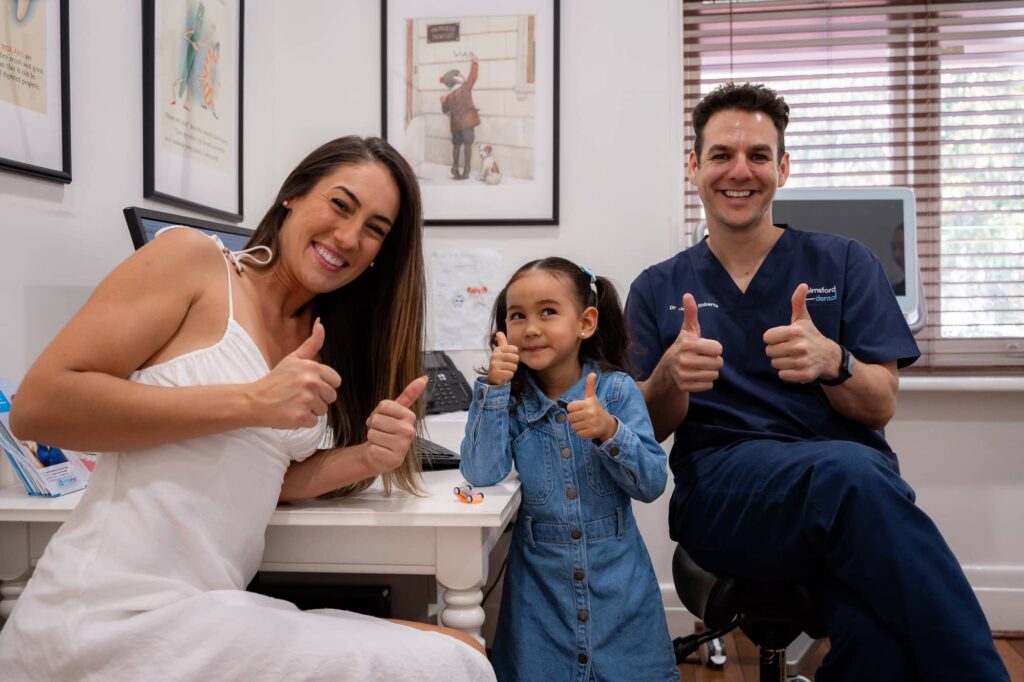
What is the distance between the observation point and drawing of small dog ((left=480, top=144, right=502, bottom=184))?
228cm

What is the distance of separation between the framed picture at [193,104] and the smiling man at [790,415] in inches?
40.8

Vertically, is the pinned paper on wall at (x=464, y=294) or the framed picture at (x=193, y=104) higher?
the framed picture at (x=193, y=104)

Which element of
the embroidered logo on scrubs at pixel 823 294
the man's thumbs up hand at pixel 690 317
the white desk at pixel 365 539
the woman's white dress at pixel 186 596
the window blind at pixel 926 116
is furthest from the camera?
the window blind at pixel 926 116

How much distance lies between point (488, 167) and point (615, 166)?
1.20 feet

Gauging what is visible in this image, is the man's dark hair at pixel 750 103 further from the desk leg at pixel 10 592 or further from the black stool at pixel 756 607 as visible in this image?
the desk leg at pixel 10 592

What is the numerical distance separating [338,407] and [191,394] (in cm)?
36

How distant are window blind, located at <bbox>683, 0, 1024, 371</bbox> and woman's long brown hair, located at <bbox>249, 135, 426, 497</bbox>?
4.63ft

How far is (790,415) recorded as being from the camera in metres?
1.46

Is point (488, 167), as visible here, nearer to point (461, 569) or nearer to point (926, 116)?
point (926, 116)

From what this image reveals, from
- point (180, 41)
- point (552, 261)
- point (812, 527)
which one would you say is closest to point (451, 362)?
point (552, 261)

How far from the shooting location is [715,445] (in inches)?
58.6

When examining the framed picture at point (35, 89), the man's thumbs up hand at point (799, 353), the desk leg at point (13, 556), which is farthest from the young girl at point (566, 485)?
the framed picture at point (35, 89)

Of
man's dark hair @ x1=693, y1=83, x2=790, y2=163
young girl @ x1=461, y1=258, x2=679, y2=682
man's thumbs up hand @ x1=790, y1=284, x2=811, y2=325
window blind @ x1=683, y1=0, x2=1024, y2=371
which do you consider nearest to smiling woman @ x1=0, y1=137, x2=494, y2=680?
young girl @ x1=461, y1=258, x2=679, y2=682

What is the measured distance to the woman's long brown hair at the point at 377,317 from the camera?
1.18 m
